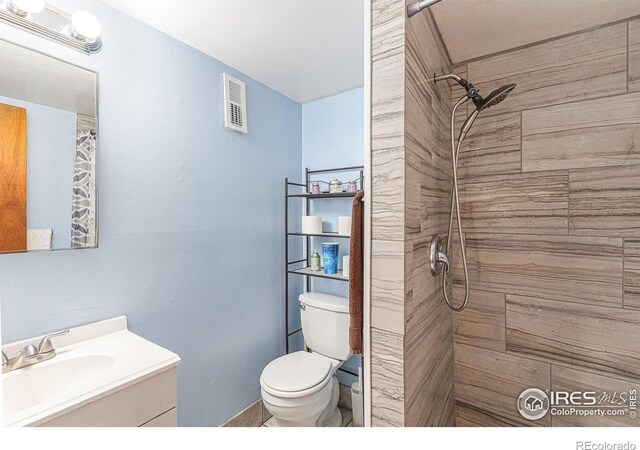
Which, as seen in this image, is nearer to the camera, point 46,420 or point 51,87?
point 46,420

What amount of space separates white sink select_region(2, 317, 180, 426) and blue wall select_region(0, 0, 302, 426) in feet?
0.22

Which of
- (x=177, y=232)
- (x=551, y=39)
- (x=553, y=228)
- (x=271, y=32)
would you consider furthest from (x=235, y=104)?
(x=553, y=228)

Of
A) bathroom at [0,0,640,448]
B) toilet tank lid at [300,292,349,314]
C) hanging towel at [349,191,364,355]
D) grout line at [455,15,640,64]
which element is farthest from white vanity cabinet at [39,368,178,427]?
grout line at [455,15,640,64]

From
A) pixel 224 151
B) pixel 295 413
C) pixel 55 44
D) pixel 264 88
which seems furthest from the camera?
pixel 264 88

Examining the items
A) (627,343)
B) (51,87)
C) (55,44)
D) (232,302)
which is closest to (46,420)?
A: (232,302)

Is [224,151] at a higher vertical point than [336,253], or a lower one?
higher

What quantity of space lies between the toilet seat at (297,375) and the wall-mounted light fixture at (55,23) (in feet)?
5.23

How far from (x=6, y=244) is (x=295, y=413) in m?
1.29

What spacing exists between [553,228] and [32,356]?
1.93 m

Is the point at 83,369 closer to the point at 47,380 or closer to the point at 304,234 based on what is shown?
the point at 47,380

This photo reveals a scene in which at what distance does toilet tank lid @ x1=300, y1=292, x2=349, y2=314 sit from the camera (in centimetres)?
162

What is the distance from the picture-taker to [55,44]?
98cm

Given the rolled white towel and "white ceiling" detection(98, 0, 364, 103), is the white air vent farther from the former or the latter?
the rolled white towel
